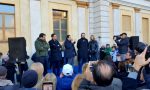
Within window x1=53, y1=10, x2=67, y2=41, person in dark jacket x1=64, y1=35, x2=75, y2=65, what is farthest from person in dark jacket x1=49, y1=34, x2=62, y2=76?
window x1=53, y1=10, x2=67, y2=41

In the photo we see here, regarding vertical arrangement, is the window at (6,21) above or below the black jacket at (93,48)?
above

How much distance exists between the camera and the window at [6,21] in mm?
11852

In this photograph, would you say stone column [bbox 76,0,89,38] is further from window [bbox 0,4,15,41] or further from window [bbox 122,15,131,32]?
window [bbox 0,4,15,41]

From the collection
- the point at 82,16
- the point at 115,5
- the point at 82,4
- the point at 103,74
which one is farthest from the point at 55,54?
the point at 103,74

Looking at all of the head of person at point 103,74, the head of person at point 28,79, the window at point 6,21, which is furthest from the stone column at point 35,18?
the head of person at point 103,74

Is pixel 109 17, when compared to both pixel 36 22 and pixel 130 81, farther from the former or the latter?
pixel 130 81

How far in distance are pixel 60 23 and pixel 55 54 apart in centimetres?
404

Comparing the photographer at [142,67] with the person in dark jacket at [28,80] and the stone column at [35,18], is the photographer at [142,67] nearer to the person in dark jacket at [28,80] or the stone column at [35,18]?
the person in dark jacket at [28,80]

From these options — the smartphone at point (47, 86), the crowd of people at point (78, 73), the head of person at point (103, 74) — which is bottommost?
the smartphone at point (47, 86)

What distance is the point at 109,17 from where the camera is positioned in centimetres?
1592

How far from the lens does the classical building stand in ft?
40.3

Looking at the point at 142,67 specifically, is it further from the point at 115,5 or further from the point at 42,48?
the point at 115,5

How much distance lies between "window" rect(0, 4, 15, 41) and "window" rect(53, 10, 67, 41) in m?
2.50

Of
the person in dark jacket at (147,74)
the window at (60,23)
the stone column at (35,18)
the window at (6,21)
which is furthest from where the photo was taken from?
the window at (60,23)
